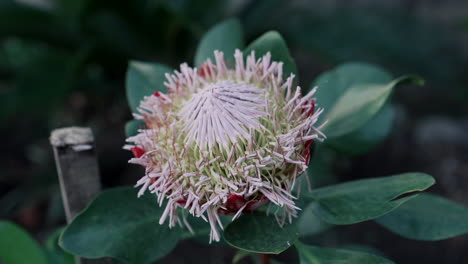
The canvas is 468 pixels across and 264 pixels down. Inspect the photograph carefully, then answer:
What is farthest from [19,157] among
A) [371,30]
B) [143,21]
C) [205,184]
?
[205,184]

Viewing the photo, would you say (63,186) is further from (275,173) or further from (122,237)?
(275,173)

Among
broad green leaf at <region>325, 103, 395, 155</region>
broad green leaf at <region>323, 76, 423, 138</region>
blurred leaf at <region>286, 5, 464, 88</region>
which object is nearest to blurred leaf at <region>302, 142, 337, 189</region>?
blurred leaf at <region>286, 5, 464, 88</region>

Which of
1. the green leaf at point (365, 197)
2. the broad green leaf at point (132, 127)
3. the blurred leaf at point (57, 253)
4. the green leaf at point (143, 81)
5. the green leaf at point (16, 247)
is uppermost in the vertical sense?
the green leaf at point (143, 81)

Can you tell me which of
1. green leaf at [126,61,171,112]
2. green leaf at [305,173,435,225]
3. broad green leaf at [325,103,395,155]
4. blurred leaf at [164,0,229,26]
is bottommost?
green leaf at [305,173,435,225]

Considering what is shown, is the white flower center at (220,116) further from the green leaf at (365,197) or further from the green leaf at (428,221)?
the green leaf at (428,221)

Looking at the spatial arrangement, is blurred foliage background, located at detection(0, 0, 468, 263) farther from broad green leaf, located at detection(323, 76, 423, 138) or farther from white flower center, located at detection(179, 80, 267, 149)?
white flower center, located at detection(179, 80, 267, 149)

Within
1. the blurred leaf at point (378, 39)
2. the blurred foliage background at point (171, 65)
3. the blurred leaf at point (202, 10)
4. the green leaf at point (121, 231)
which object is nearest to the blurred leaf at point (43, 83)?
the blurred foliage background at point (171, 65)
